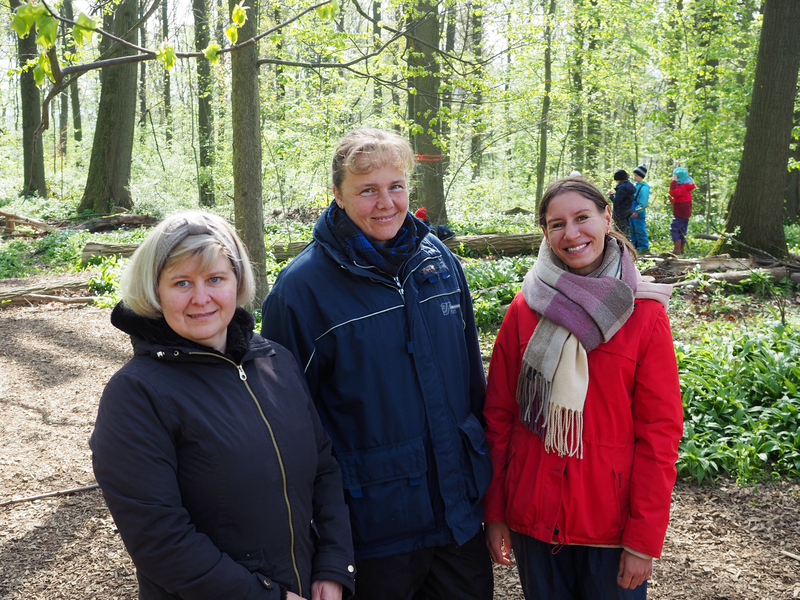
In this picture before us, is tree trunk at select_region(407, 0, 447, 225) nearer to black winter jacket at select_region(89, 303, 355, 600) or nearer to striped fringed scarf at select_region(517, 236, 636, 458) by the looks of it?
striped fringed scarf at select_region(517, 236, 636, 458)

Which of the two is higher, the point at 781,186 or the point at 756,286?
the point at 781,186

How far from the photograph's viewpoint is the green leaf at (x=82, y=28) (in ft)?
8.20

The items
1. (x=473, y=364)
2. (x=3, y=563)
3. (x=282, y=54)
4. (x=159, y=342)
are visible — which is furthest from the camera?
(x=282, y=54)

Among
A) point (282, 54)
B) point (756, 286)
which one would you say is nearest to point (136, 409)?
point (756, 286)

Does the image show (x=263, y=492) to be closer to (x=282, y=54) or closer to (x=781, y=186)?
(x=781, y=186)

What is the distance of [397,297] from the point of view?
7.23 feet

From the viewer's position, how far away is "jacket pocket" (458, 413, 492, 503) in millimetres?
2236

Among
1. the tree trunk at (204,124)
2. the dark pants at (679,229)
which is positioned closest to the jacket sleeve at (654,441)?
the dark pants at (679,229)

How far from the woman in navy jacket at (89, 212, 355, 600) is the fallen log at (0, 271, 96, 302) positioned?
29.3ft

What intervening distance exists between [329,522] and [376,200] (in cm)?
111

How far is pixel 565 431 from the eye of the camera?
211cm

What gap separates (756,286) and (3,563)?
327 inches

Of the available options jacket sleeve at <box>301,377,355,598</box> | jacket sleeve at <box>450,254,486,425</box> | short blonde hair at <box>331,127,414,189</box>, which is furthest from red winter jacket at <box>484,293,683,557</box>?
short blonde hair at <box>331,127,414,189</box>

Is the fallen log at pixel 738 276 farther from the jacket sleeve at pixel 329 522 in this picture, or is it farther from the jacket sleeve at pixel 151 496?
the jacket sleeve at pixel 151 496
